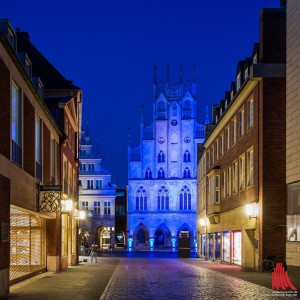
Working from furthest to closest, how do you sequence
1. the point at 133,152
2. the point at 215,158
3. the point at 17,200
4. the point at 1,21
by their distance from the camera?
the point at 133,152 < the point at 215,158 < the point at 17,200 < the point at 1,21

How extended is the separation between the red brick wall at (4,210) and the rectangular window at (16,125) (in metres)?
2.01

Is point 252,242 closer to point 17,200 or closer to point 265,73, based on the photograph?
point 265,73

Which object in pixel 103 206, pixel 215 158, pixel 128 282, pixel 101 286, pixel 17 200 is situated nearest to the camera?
pixel 17 200

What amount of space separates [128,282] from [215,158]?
82.0ft

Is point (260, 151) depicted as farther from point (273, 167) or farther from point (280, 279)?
point (280, 279)

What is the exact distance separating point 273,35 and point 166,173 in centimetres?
7117

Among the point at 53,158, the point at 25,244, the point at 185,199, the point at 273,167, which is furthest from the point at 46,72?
the point at 185,199

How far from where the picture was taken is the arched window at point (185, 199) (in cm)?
10171

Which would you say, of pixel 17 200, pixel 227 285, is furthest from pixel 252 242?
pixel 17 200

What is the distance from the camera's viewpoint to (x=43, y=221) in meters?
28.8

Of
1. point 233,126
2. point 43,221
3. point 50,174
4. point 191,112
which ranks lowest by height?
point 43,221

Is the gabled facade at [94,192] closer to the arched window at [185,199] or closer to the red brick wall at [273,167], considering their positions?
the arched window at [185,199]

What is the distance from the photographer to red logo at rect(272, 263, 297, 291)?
70.7ft

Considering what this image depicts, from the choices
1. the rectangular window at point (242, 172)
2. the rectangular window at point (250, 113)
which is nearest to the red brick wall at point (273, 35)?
the rectangular window at point (250, 113)
